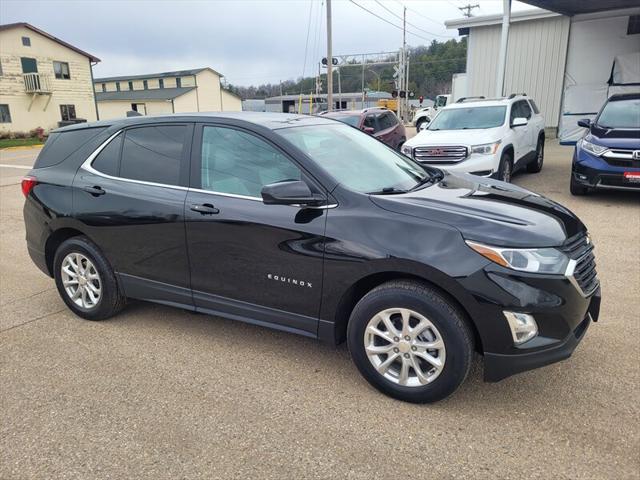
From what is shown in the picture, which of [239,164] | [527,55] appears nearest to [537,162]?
[527,55]

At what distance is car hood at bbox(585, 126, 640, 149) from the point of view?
7.68 metres

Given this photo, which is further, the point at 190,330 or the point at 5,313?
the point at 5,313

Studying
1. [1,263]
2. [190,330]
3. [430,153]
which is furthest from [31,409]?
[430,153]

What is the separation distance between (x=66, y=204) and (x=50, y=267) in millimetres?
686

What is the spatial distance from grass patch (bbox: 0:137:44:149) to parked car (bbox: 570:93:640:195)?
2892 cm

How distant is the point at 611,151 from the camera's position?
7.84 metres

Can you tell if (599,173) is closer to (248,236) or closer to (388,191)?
(388,191)

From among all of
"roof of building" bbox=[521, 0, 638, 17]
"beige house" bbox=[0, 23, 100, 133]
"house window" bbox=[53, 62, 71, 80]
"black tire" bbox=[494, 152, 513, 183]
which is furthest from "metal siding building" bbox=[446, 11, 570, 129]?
"house window" bbox=[53, 62, 71, 80]

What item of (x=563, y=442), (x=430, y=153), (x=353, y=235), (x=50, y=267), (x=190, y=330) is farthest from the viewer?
(x=430, y=153)

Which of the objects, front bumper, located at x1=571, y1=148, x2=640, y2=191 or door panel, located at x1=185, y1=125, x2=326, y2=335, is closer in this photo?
door panel, located at x1=185, y1=125, x2=326, y2=335

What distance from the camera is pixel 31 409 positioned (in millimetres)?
3014

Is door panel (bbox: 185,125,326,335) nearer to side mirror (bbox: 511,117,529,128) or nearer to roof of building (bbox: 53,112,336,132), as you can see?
roof of building (bbox: 53,112,336,132)

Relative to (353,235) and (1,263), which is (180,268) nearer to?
(353,235)

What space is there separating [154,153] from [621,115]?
8267 mm
